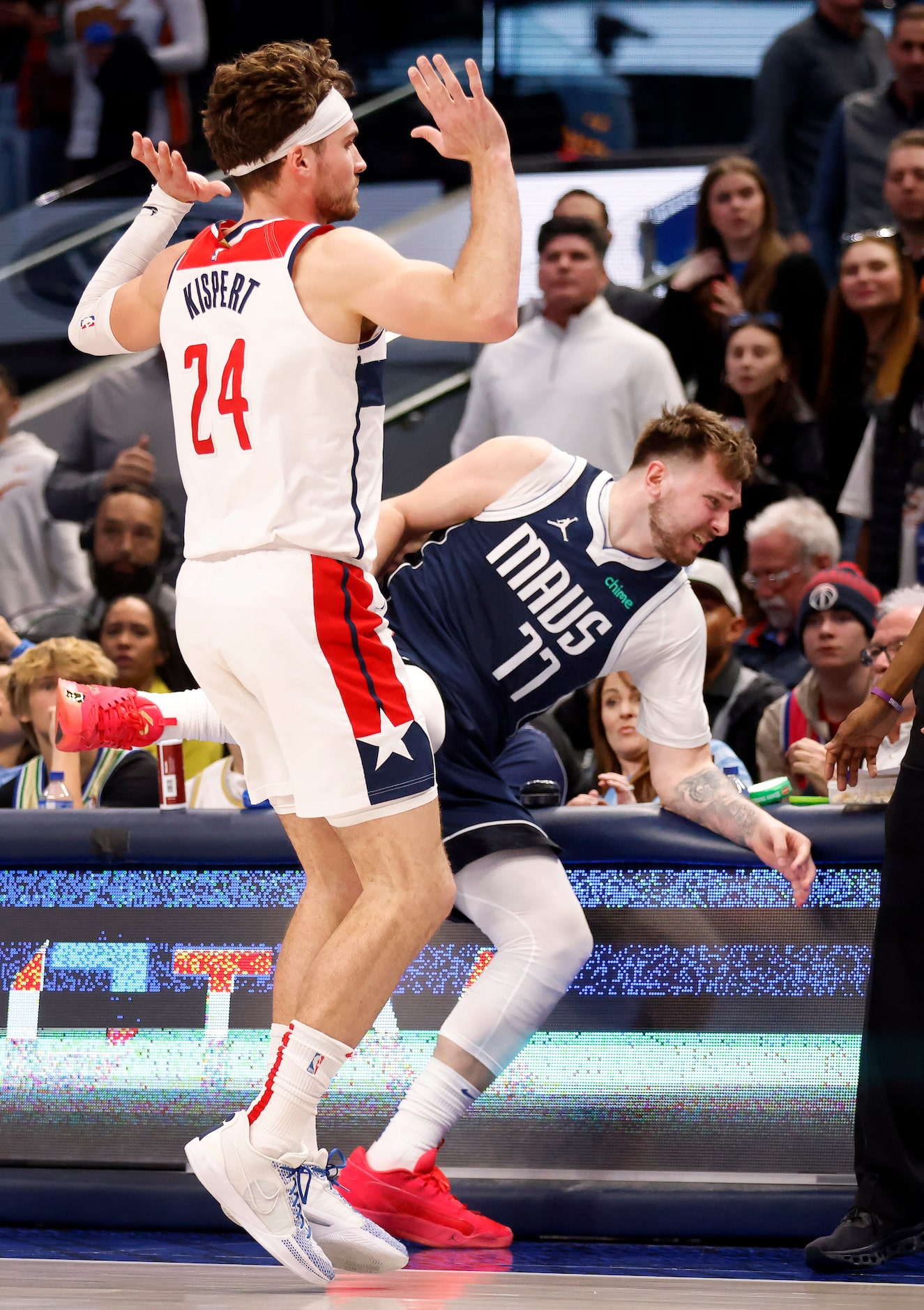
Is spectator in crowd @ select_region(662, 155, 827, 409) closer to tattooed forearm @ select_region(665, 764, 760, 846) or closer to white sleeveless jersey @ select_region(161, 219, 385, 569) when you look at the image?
tattooed forearm @ select_region(665, 764, 760, 846)

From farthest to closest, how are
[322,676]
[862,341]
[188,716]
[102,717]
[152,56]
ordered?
[152,56] < [862,341] < [188,716] < [102,717] < [322,676]

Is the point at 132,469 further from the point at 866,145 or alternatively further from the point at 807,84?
the point at 807,84

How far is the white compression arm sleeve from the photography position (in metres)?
3.34

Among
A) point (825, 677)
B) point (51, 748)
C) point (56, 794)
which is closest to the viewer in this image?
point (56, 794)

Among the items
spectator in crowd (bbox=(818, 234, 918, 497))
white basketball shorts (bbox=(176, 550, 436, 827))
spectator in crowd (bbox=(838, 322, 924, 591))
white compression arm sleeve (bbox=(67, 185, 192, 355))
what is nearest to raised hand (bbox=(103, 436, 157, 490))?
spectator in crowd (bbox=(818, 234, 918, 497))

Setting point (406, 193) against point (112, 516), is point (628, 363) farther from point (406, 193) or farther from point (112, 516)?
point (406, 193)

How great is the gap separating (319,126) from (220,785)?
2.15 metres

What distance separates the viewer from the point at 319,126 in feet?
9.82

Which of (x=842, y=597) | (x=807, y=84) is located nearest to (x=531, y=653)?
(x=842, y=597)

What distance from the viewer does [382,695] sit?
2.88 metres

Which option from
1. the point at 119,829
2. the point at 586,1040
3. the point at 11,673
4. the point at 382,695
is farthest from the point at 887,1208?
the point at 11,673

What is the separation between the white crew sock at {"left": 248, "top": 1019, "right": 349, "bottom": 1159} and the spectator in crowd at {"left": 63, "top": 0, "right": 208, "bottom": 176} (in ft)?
23.3

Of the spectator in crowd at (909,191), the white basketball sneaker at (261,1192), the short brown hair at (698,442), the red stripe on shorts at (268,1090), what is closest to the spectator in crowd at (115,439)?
the spectator in crowd at (909,191)

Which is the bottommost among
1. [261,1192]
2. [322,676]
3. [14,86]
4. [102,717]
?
[261,1192]
